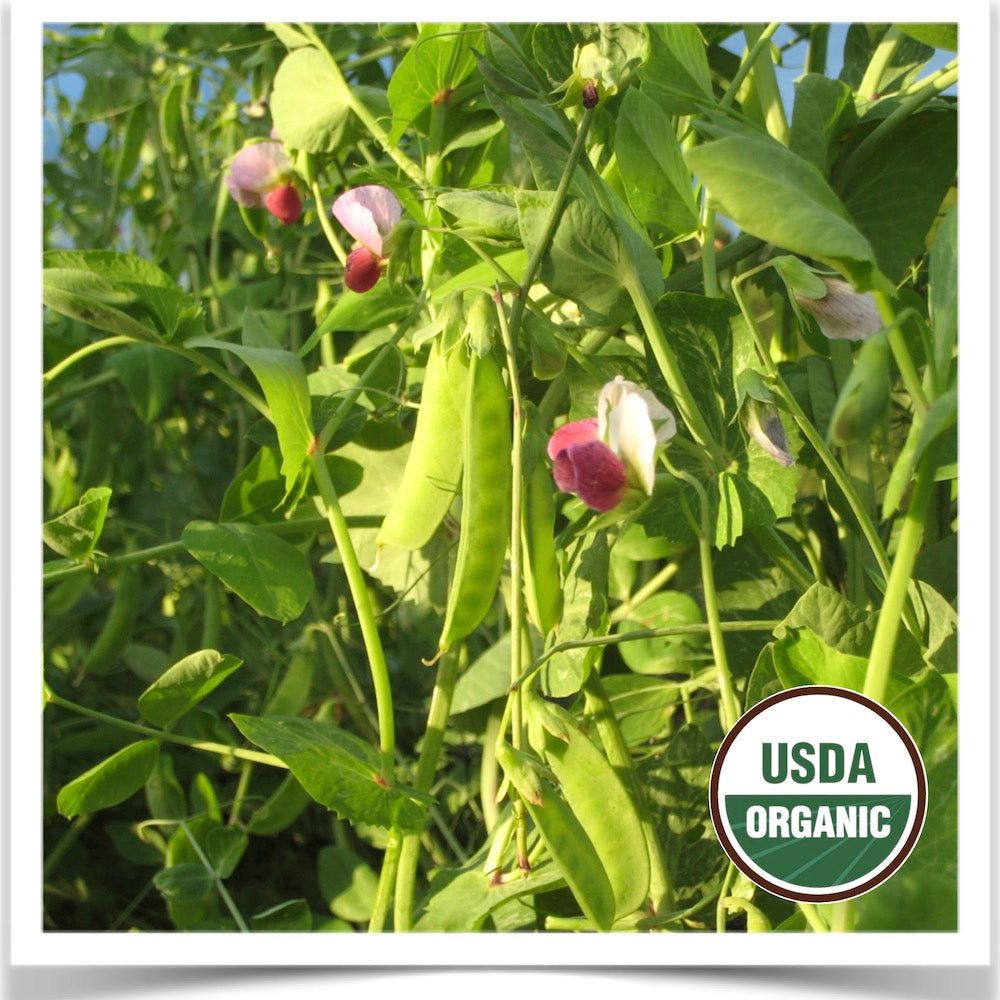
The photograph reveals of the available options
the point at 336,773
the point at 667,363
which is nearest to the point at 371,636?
the point at 336,773

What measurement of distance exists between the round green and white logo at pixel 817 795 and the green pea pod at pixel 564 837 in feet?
0.19

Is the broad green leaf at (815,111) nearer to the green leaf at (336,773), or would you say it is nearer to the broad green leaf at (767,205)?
the broad green leaf at (767,205)

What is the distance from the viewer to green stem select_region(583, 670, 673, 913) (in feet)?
1.62

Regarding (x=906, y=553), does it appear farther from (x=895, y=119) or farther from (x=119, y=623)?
(x=119, y=623)

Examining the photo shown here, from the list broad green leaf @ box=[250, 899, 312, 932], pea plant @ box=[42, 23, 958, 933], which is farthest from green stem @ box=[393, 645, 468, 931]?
broad green leaf @ box=[250, 899, 312, 932]

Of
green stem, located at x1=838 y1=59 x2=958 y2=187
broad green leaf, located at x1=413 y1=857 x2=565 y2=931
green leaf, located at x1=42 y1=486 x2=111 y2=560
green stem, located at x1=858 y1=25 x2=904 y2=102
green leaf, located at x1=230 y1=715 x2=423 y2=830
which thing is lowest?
broad green leaf, located at x1=413 y1=857 x2=565 y2=931

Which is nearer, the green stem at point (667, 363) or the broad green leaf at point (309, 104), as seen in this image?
the green stem at point (667, 363)

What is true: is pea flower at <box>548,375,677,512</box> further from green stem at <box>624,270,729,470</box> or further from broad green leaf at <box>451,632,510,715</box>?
broad green leaf at <box>451,632,510,715</box>

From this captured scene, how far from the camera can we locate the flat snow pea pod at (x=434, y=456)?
463 mm

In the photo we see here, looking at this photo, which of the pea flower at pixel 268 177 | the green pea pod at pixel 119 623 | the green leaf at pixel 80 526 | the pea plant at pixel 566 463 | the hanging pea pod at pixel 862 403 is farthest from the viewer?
the green pea pod at pixel 119 623

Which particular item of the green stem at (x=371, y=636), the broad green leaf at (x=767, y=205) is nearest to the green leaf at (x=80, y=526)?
the green stem at (x=371, y=636)

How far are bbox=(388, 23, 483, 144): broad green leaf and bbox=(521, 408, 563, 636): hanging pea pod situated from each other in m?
0.22
